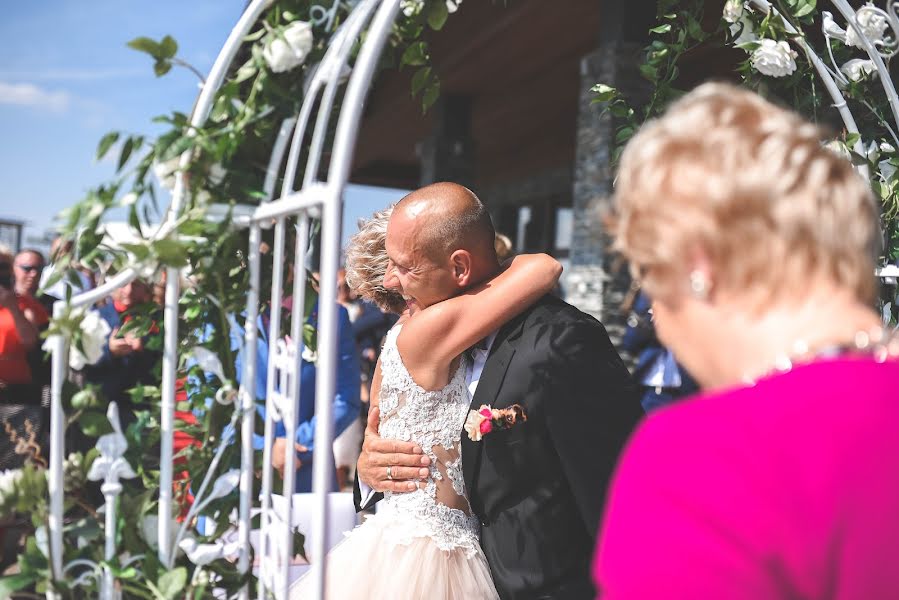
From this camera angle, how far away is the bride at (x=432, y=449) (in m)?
2.01

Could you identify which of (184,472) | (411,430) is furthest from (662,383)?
(184,472)

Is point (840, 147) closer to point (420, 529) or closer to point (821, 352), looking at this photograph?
point (420, 529)

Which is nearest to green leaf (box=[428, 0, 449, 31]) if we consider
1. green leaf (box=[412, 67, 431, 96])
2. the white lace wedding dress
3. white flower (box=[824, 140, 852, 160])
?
green leaf (box=[412, 67, 431, 96])

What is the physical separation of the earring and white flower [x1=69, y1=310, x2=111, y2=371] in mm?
1276

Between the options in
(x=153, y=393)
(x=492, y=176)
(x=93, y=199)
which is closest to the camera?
(x=93, y=199)

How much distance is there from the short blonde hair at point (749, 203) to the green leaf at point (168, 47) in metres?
1.10

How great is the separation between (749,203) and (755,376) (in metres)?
0.19

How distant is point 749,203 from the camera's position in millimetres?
918

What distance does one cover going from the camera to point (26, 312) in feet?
16.0

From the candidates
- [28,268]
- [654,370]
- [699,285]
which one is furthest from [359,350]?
[699,285]

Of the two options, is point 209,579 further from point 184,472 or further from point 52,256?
point 52,256

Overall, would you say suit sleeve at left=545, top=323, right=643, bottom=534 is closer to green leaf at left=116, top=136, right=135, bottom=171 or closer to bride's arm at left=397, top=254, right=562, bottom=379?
bride's arm at left=397, top=254, right=562, bottom=379

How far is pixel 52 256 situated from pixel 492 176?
12.2 m

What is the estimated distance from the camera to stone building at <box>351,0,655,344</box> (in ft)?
20.7
